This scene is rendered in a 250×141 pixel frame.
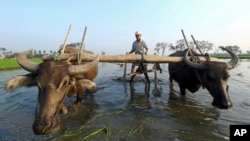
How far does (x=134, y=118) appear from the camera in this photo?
225 inches

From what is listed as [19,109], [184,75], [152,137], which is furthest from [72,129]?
[184,75]

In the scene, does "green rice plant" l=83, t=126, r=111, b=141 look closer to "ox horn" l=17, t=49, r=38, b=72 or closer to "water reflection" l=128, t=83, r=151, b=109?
"ox horn" l=17, t=49, r=38, b=72

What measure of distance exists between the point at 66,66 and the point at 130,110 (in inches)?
111

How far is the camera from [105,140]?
438 cm

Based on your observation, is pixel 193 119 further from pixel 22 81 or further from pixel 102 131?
pixel 22 81

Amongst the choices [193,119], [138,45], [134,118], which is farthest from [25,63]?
[138,45]

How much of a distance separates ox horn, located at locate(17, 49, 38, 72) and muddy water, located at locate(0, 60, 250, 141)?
136cm

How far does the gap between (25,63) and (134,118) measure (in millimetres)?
2803

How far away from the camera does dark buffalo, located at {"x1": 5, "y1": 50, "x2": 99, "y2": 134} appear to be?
11.1 ft

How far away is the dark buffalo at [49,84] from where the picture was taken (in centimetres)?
338

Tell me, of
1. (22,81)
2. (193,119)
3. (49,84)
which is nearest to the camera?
(49,84)

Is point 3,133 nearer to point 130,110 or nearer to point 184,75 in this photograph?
point 130,110

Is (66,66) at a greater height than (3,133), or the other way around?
(66,66)

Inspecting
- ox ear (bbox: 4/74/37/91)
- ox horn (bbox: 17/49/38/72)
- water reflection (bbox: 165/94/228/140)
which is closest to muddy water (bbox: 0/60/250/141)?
water reflection (bbox: 165/94/228/140)
